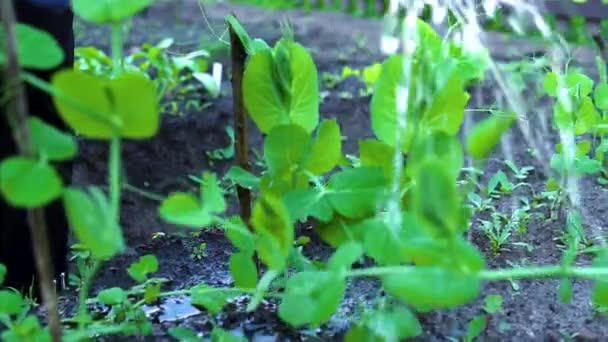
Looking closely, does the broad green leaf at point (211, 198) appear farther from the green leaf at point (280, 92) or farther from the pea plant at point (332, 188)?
the green leaf at point (280, 92)

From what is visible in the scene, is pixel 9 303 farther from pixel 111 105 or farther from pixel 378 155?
pixel 378 155

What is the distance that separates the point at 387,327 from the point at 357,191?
180 mm

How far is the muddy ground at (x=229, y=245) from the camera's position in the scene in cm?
102

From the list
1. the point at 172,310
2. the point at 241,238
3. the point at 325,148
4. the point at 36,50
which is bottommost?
the point at 172,310

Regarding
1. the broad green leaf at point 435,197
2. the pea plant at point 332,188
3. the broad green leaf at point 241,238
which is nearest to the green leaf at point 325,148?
the pea plant at point 332,188

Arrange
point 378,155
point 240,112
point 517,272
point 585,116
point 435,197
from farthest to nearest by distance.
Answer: point 585,116 → point 240,112 → point 378,155 → point 517,272 → point 435,197

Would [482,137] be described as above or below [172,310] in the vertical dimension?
above

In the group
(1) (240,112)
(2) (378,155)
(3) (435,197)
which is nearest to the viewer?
(3) (435,197)

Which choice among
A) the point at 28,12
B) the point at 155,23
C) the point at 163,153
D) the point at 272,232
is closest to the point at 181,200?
the point at 272,232

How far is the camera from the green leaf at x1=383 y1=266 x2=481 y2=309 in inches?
26.6

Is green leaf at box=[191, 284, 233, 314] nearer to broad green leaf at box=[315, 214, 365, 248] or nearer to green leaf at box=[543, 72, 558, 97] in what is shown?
broad green leaf at box=[315, 214, 365, 248]

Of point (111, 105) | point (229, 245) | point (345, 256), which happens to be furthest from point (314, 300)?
point (229, 245)

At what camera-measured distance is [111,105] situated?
0.70 meters

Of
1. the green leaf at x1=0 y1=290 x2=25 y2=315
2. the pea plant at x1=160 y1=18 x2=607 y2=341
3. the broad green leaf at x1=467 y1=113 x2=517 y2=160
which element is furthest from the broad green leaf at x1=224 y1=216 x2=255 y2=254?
the broad green leaf at x1=467 y1=113 x2=517 y2=160
